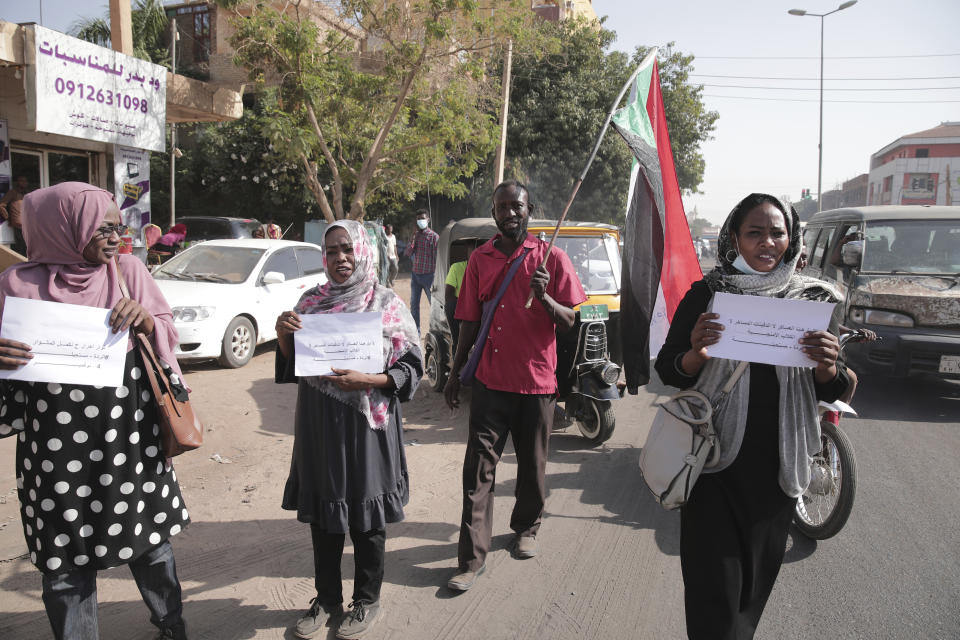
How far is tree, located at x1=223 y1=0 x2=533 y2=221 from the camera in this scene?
10391mm

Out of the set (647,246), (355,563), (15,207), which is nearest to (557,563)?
(355,563)

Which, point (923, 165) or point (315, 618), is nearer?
point (315, 618)

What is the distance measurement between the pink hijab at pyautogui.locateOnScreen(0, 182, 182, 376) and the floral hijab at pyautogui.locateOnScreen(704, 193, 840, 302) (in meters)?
2.15

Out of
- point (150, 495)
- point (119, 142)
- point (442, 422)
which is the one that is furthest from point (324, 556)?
point (119, 142)

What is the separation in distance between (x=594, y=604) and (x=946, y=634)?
1.58m

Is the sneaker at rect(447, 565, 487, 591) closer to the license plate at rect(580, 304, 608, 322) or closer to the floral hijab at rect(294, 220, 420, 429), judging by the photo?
the floral hijab at rect(294, 220, 420, 429)

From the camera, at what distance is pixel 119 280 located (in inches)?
90.8

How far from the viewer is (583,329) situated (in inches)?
208

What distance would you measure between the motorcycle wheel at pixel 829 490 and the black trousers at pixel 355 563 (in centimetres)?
243

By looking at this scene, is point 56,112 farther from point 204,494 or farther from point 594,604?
point 594,604

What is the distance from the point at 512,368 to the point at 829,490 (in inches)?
83.5

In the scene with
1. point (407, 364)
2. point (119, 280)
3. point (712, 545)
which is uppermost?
point (119, 280)

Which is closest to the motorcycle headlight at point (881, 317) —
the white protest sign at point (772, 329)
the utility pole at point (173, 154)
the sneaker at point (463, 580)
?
the sneaker at point (463, 580)

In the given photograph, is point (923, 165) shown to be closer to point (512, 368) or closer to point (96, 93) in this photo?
point (96, 93)
